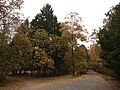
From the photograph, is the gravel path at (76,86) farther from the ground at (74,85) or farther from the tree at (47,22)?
the tree at (47,22)

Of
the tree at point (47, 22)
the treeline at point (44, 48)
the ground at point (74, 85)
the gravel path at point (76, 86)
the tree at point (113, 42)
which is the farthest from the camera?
the tree at point (47, 22)

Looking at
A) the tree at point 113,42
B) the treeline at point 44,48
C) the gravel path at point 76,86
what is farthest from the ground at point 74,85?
the treeline at point 44,48

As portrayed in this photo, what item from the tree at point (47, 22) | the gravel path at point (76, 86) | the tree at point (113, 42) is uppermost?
the tree at point (47, 22)

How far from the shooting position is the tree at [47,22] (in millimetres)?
57281

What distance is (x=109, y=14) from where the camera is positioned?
25922mm

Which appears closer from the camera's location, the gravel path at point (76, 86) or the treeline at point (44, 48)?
the gravel path at point (76, 86)

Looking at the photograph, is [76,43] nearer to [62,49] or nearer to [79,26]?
[79,26]

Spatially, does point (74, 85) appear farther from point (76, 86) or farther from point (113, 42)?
point (113, 42)

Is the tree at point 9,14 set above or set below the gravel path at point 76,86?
above

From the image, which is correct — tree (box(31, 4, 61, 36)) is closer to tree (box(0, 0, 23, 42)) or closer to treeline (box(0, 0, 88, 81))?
treeline (box(0, 0, 88, 81))

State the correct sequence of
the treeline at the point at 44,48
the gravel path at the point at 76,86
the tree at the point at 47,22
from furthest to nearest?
the tree at the point at 47,22 → the treeline at the point at 44,48 → the gravel path at the point at 76,86

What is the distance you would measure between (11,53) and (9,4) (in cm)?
1406

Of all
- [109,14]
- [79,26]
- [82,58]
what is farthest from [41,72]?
[109,14]

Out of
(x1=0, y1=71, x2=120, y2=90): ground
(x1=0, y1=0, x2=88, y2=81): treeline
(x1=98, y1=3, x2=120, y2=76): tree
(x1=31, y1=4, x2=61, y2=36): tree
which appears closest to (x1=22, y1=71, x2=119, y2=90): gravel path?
(x1=0, y1=71, x2=120, y2=90): ground
